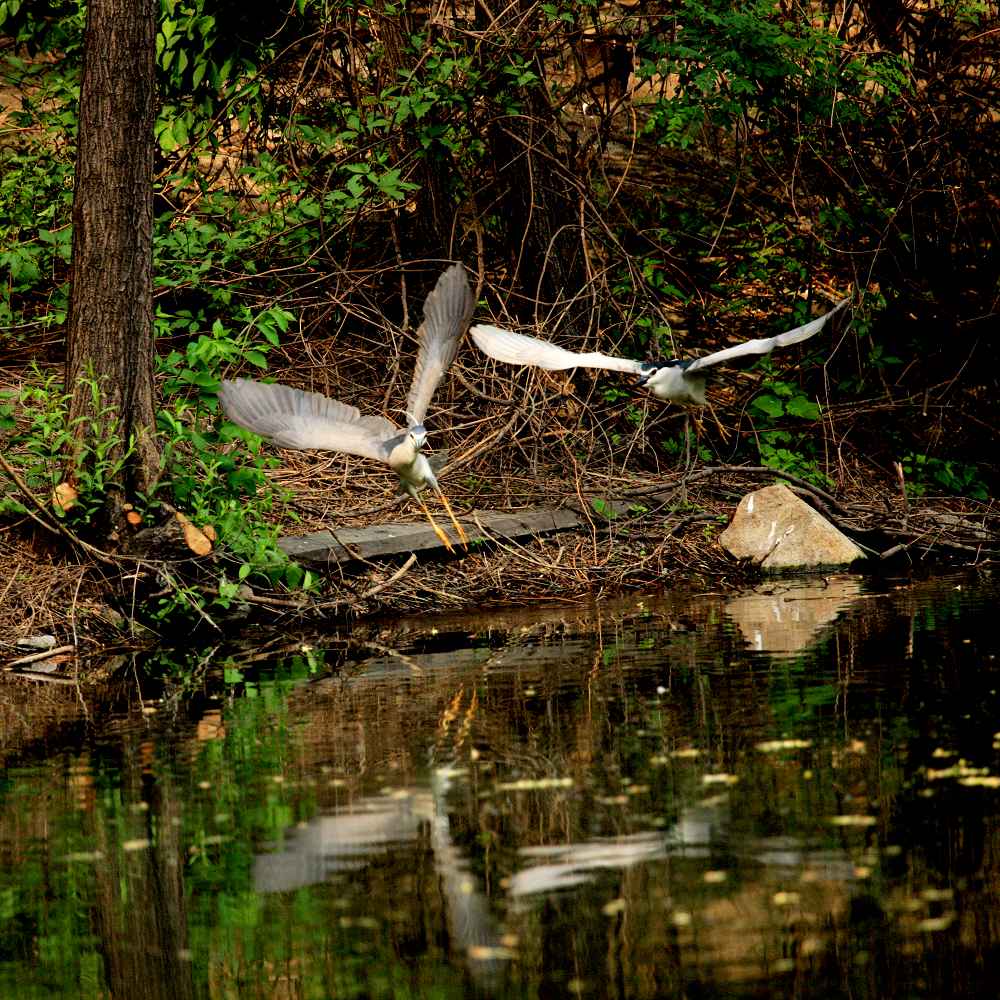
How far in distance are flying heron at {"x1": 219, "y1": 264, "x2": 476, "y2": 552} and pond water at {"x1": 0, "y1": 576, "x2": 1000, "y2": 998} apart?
1.28 meters

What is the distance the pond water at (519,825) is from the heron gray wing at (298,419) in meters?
1.27

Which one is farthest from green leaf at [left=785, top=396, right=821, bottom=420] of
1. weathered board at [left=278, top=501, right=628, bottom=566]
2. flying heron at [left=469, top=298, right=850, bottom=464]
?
flying heron at [left=469, top=298, right=850, bottom=464]

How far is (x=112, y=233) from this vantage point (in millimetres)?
8227

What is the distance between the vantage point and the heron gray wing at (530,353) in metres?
8.77

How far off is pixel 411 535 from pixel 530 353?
1373 millimetres

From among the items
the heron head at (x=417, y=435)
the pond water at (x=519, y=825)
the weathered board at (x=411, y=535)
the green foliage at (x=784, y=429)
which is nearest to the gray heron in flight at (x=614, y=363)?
the heron head at (x=417, y=435)

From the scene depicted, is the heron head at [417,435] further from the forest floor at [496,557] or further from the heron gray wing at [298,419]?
the forest floor at [496,557]

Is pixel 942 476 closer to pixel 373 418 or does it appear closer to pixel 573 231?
pixel 573 231

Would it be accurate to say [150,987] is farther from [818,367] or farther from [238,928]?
[818,367]

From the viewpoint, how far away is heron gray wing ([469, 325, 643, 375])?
8.77 m

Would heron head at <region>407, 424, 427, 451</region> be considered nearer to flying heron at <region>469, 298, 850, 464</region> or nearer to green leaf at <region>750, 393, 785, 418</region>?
flying heron at <region>469, 298, 850, 464</region>

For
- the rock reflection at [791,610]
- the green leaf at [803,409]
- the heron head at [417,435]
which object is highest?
the green leaf at [803,409]

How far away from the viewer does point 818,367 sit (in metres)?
12.9

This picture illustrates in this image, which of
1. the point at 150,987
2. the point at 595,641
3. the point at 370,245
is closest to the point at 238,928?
the point at 150,987
